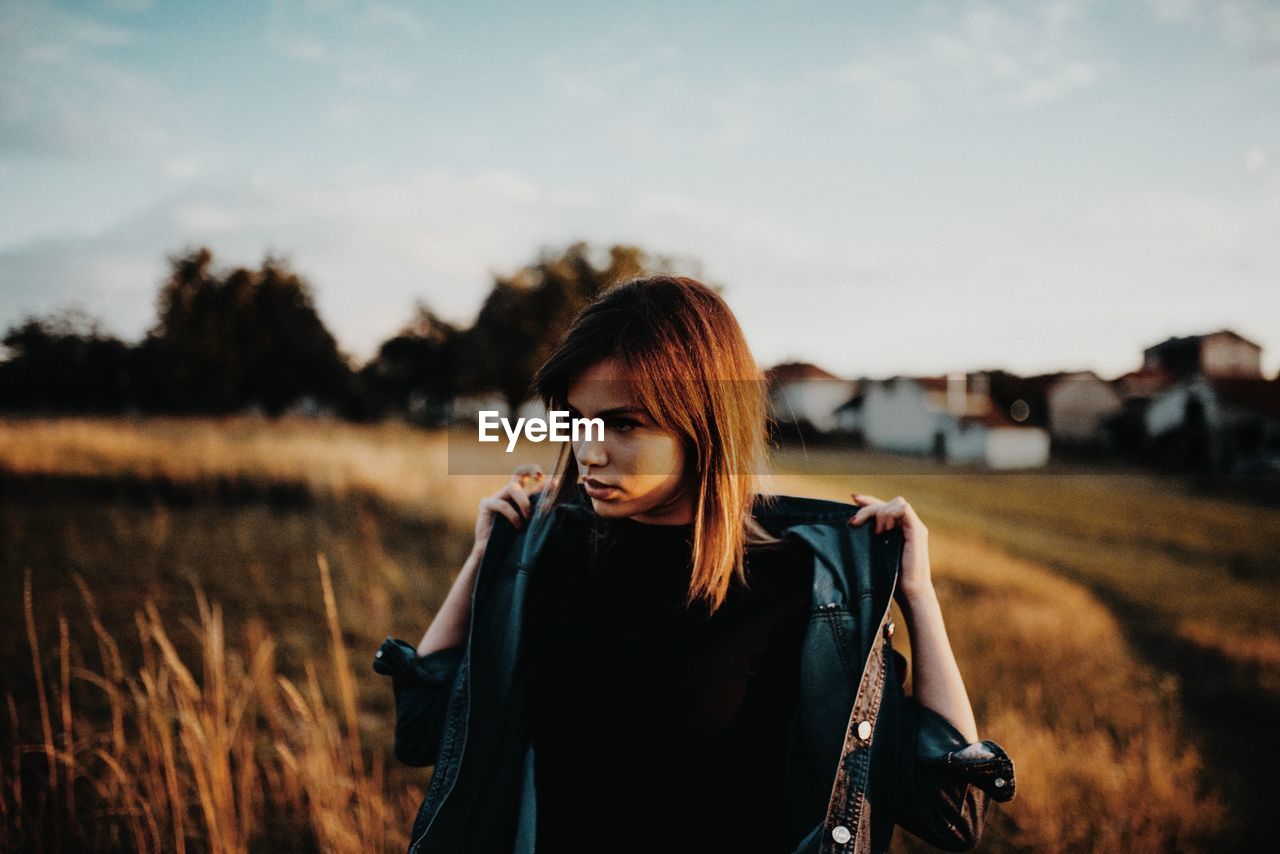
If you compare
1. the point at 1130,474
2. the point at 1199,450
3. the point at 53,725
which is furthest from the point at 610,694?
the point at 1199,450

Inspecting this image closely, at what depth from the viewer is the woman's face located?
1407mm

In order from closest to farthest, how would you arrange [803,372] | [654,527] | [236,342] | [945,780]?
[945,780] → [654,527] → [236,342] → [803,372]

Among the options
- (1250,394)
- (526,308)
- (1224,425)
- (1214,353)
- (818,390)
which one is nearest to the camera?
(1250,394)

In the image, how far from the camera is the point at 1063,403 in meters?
36.7

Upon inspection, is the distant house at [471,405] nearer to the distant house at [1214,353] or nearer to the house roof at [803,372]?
the house roof at [803,372]

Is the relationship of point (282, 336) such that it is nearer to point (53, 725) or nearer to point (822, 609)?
point (53, 725)

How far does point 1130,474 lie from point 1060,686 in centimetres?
2653

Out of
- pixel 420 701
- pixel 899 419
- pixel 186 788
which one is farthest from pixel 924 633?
pixel 899 419

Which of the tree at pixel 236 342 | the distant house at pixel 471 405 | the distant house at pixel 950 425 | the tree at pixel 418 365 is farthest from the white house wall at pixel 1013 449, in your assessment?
the tree at pixel 418 365

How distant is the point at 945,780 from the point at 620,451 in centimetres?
91

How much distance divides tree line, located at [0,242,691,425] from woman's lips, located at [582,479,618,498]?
51 centimetres

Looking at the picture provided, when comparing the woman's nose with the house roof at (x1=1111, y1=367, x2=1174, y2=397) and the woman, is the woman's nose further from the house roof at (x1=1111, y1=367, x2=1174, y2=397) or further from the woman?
the house roof at (x1=1111, y1=367, x2=1174, y2=397)

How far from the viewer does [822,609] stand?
145 centimetres

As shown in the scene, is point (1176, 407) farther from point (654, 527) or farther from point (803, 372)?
point (654, 527)
